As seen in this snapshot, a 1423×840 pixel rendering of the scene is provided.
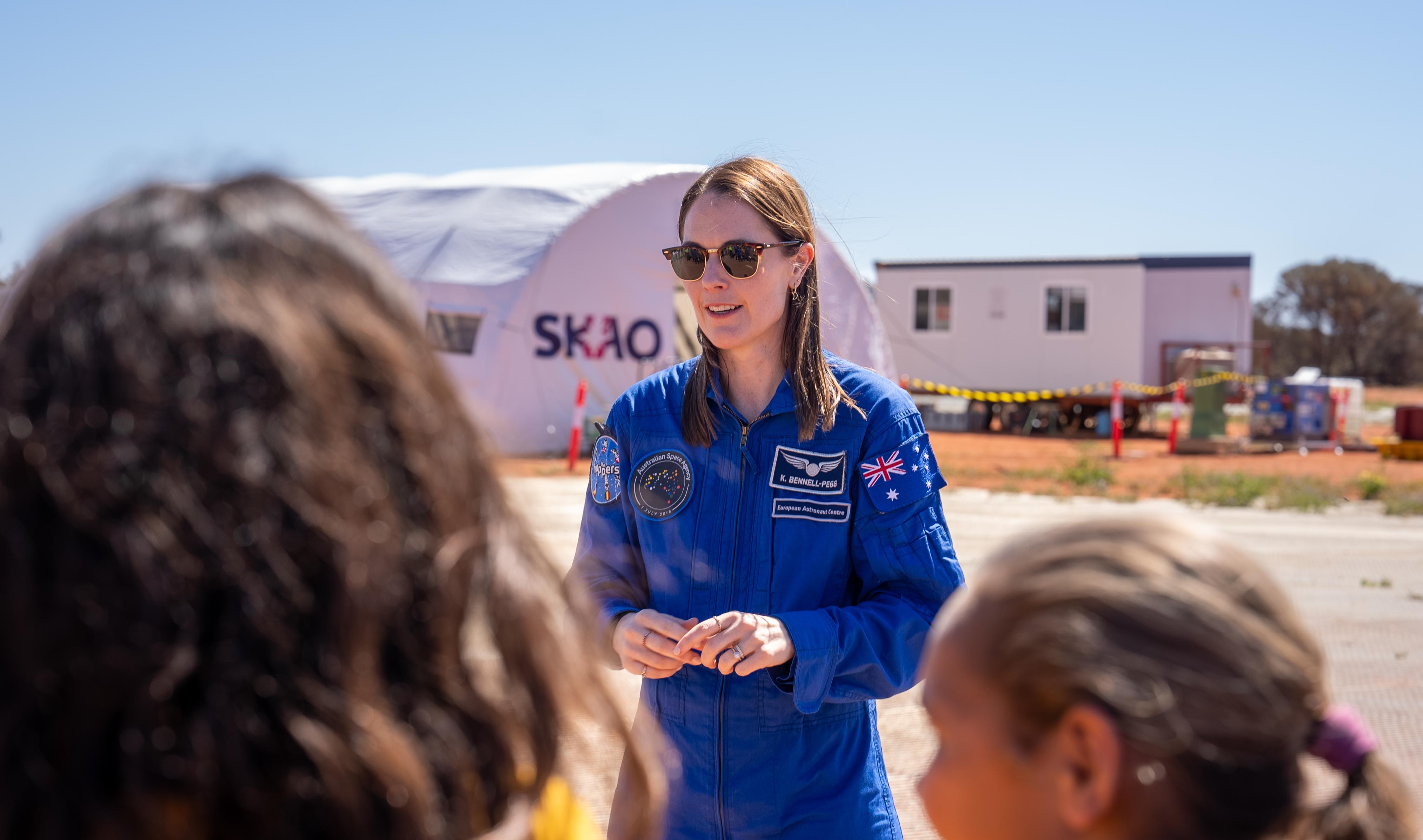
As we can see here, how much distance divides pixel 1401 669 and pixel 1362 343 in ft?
223

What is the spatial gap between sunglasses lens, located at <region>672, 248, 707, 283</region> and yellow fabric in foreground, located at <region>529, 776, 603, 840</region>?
1.55 metres

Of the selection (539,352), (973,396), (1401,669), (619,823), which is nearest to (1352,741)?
(619,823)

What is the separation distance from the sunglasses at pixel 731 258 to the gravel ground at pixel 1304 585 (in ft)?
2.34

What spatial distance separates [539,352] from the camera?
16672 millimetres

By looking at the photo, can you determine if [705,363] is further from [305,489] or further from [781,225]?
[305,489]

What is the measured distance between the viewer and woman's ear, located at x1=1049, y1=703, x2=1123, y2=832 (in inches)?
47.1

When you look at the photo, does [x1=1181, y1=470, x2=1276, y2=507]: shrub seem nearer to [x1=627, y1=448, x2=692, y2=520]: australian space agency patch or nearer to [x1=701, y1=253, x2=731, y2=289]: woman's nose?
[x1=701, y1=253, x2=731, y2=289]: woman's nose

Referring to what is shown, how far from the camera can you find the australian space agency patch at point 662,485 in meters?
2.25

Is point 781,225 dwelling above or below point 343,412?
above

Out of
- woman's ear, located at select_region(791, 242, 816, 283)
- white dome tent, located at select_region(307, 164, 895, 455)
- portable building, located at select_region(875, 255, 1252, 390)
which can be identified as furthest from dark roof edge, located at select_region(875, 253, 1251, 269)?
woman's ear, located at select_region(791, 242, 816, 283)

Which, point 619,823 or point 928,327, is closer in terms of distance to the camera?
point 619,823

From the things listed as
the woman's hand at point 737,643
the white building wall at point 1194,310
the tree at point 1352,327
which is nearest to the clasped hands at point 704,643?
the woman's hand at point 737,643

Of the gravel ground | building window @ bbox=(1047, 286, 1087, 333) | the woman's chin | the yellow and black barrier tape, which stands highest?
building window @ bbox=(1047, 286, 1087, 333)

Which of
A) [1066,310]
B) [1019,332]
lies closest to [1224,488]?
[1019,332]
